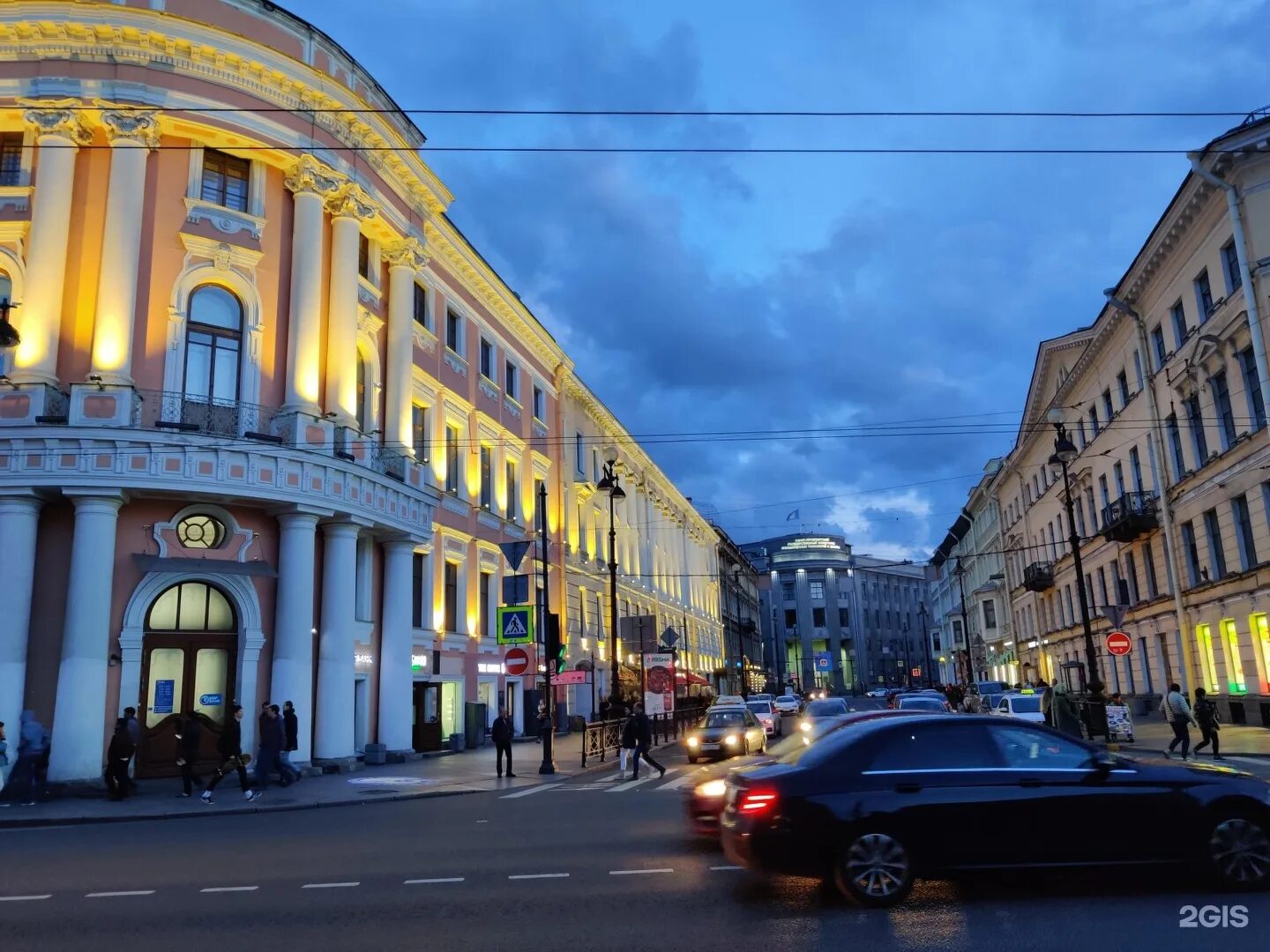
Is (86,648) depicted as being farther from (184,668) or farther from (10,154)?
(10,154)

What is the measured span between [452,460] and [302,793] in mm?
16232

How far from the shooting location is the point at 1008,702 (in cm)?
2869

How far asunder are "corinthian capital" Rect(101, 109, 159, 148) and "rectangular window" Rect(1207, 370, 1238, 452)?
98.3ft

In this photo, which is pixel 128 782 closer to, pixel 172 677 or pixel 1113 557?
pixel 172 677

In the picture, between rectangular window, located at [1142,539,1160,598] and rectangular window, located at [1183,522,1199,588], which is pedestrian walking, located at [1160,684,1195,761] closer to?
rectangular window, located at [1183,522,1199,588]

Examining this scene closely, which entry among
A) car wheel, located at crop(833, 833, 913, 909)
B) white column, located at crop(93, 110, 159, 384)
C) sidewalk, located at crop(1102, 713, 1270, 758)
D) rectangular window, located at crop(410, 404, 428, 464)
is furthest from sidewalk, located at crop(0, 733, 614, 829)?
sidewalk, located at crop(1102, 713, 1270, 758)

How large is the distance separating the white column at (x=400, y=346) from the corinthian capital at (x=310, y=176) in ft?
13.3

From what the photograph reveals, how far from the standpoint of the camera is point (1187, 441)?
32.9m

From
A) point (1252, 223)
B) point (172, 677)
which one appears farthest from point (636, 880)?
point (1252, 223)

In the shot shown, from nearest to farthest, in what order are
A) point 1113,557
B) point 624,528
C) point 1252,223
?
point 1252,223 → point 1113,557 → point 624,528

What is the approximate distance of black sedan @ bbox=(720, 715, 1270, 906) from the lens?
7664 millimetres

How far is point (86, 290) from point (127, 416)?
3429mm

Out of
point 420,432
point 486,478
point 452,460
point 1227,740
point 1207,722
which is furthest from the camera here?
point 486,478

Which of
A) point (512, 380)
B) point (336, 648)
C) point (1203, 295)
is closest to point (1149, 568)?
point (1203, 295)
